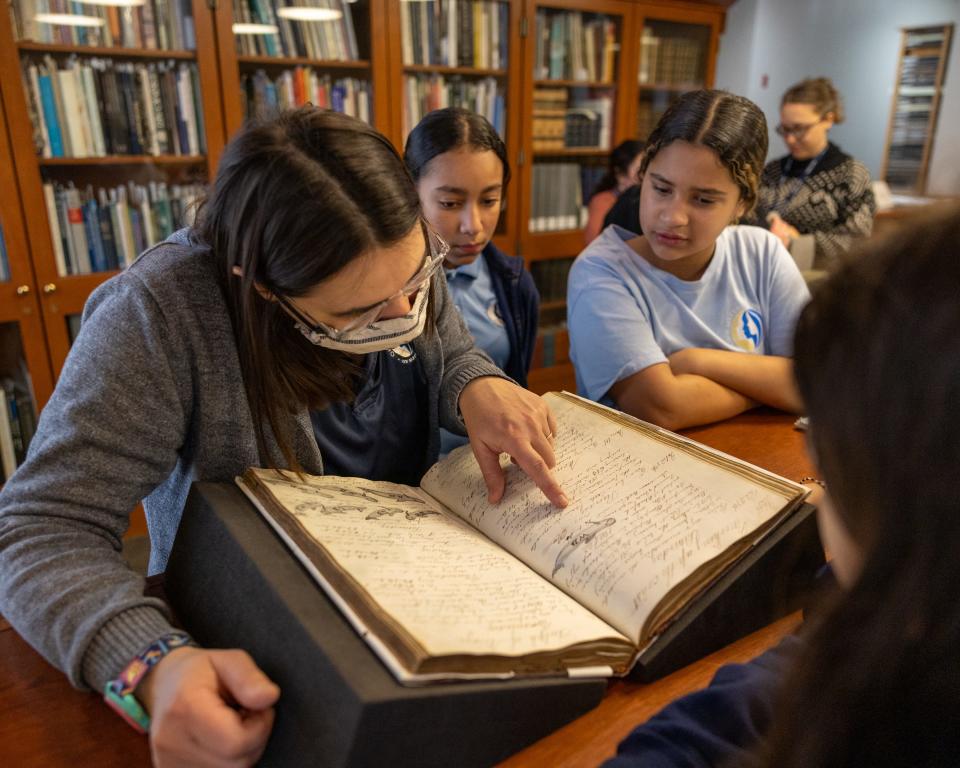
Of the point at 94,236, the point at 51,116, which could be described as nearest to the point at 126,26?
the point at 51,116

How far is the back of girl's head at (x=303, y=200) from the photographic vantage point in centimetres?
→ 77

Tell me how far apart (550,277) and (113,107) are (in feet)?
6.67

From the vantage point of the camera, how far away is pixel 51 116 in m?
2.32

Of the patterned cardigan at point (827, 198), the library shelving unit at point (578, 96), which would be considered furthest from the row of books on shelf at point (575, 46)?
the patterned cardigan at point (827, 198)

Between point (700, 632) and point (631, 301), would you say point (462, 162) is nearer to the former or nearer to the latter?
point (631, 301)

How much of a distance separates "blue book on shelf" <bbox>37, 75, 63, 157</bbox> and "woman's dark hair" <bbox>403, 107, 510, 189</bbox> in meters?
1.39

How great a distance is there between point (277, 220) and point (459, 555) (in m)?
0.40

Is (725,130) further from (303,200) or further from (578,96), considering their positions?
(578,96)

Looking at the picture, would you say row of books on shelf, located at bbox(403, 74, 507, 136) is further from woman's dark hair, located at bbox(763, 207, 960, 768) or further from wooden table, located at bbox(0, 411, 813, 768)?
woman's dark hair, located at bbox(763, 207, 960, 768)

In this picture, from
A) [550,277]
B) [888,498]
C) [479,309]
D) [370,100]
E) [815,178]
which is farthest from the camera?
[550,277]

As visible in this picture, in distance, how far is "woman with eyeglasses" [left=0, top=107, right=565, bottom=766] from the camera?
0.59 meters

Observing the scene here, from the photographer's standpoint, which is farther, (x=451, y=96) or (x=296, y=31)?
(x=451, y=96)

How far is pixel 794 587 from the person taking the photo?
73cm

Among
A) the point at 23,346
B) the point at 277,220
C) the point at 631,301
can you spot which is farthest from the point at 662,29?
the point at 277,220
